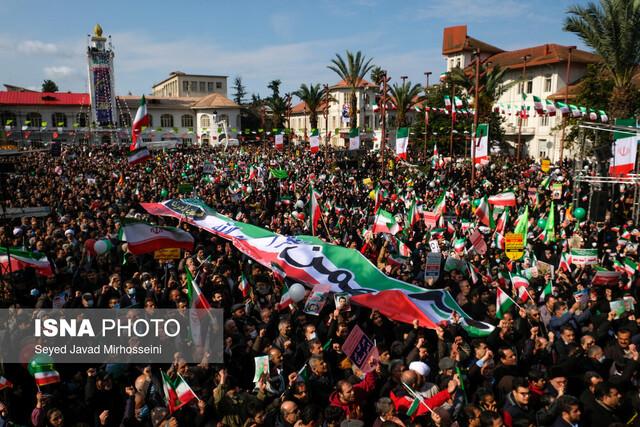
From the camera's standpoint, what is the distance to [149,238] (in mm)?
9484

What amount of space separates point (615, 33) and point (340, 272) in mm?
18495

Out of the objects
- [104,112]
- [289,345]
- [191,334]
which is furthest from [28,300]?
[104,112]

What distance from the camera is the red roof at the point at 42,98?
73.1 meters

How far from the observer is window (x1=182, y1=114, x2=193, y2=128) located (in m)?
84.2

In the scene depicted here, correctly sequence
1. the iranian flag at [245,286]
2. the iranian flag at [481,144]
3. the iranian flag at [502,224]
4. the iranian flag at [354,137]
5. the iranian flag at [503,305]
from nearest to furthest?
the iranian flag at [503,305] → the iranian flag at [245,286] → the iranian flag at [502,224] → the iranian flag at [481,144] → the iranian flag at [354,137]

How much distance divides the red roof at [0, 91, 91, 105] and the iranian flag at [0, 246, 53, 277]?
76.7 m

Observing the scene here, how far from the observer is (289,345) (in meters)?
6.09

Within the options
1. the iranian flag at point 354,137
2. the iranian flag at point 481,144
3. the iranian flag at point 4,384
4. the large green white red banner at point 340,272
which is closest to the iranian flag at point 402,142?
the iranian flag at point 481,144

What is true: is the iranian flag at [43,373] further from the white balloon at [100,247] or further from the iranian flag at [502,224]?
the iranian flag at [502,224]

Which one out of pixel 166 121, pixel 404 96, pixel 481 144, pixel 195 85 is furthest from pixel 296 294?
pixel 195 85

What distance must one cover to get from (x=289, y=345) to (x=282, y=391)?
0.70 metres

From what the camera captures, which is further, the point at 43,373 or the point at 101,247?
the point at 101,247

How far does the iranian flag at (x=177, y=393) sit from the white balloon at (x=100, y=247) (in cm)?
573

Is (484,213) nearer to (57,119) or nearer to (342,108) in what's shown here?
(342,108)
